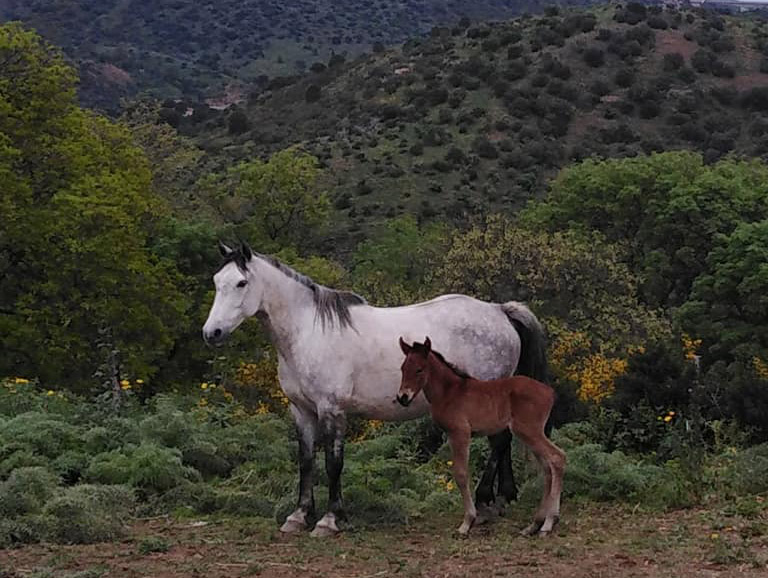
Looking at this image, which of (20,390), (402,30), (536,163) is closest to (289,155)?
(536,163)

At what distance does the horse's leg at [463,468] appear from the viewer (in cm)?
780

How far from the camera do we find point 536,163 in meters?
55.7

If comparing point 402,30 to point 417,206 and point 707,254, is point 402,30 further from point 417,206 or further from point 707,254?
point 707,254

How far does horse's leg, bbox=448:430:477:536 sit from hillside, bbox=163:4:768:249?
138 feet

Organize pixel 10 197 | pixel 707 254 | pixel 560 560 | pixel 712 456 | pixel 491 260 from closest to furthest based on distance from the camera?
pixel 560 560
pixel 712 456
pixel 10 197
pixel 491 260
pixel 707 254

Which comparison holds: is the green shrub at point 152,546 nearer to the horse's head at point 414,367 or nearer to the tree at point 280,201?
the horse's head at point 414,367

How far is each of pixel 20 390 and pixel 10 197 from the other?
10.5 m

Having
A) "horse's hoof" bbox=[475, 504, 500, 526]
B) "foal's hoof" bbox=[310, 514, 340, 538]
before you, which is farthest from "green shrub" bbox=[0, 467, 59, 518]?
"horse's hoof" bbox=[475, 504, 500, 526]

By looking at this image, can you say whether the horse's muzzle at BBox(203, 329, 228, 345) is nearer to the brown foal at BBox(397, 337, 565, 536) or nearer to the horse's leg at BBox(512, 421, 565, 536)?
the brown foal at BBox(397, 337, 565, 536)

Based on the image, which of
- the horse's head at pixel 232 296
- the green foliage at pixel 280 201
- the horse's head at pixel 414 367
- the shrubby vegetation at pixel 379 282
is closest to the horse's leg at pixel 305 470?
the shrubby vegetation at pixel 379 282

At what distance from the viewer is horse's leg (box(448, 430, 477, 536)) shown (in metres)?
7.80

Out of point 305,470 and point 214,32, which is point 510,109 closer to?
point 305,470

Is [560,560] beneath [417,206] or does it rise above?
above

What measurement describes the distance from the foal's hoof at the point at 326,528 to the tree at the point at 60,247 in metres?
15.1
